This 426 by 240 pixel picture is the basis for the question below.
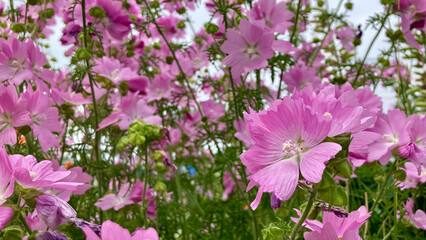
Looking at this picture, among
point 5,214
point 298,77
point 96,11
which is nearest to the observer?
point 5,214

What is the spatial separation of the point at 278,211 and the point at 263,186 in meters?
0.25

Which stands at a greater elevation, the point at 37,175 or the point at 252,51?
the point at 252,51

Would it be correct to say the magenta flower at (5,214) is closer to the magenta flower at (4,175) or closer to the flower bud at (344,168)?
the magenta flower at (4,175)

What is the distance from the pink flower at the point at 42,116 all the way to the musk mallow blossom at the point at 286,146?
59cm

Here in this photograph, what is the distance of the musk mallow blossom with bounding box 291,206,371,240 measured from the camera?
520 millimetres

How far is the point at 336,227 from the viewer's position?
56cm

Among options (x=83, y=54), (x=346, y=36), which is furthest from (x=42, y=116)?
(x=346, y=36)

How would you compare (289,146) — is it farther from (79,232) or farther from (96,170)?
(96,170)

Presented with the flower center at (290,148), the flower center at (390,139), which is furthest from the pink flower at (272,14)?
the flower center at (290,148)

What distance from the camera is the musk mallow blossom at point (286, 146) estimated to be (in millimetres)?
527

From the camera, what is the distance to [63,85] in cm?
164

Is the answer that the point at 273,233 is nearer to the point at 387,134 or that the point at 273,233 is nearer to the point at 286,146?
the point at 286,146

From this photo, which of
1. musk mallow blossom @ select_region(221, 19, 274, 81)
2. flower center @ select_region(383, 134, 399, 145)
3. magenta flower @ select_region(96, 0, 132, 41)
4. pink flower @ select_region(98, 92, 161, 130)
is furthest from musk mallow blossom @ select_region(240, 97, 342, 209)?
magenta flower @ select_region(96, 0, 132, 41)

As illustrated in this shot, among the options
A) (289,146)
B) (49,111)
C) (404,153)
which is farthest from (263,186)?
(49,111)
